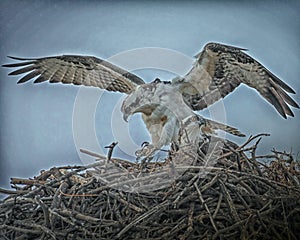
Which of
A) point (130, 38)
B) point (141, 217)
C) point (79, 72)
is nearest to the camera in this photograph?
point (141, 217)

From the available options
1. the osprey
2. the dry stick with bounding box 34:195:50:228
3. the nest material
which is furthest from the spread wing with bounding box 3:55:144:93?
the dry stick with bounding box 34:195:50:228

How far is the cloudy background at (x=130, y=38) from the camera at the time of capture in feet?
5.91

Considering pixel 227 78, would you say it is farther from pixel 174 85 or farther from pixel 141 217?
pixel 141 217

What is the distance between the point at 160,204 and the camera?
143 cm

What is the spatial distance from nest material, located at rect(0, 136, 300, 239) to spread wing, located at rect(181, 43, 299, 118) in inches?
14.8

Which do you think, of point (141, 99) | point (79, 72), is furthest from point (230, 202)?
point (79, 72)

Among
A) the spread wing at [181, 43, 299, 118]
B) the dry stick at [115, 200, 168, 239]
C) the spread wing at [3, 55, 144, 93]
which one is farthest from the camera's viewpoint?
the spread wing at [3, 55, 144, 93]

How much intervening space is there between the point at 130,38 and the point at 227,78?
1.17ft

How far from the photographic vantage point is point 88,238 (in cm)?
143

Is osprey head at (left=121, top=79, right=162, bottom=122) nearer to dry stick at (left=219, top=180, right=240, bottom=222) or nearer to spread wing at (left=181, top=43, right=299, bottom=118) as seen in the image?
spread wing at (left=181, top=43, right=299, bottom=118)

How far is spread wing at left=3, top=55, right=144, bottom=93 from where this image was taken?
1898mm

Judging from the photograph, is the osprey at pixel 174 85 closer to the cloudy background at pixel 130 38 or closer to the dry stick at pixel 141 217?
the cloudy background at pixel 130 38

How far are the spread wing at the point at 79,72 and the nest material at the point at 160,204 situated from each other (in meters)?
0.45

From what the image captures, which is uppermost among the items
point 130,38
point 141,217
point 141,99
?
point 130,38
